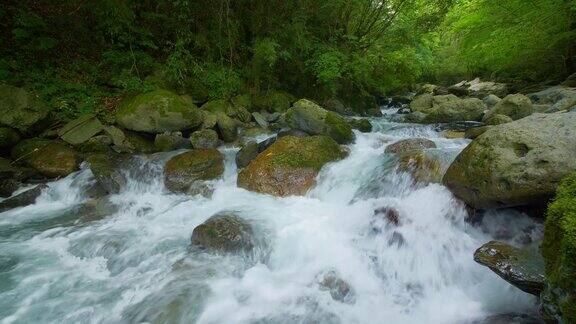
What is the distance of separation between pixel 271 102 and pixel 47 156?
21.1ft

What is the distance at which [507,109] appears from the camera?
9.32m

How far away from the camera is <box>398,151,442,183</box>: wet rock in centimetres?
532

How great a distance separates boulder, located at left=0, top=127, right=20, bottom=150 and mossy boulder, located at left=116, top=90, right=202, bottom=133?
2006 mm

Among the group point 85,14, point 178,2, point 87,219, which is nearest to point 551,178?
point 87,219

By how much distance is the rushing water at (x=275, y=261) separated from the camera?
3691mm

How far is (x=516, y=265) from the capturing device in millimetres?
3166

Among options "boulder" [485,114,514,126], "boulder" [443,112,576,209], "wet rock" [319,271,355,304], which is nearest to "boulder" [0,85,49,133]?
"wet rock" [319,271,355,304]

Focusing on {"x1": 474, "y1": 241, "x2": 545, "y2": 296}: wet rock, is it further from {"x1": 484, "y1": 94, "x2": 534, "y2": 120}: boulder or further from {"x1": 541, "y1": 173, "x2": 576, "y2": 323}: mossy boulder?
{"x1": 484, "y1": 94, "x2": 534, "y2": 120}: boulder

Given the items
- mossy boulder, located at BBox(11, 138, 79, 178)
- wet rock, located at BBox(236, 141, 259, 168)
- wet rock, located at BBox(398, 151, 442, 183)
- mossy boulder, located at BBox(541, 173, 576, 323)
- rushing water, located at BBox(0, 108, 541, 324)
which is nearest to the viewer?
mossy boulder, located at BBox(541, 173, 576, 323)

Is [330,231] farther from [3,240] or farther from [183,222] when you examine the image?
[3,240]

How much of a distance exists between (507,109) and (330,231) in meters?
6.96

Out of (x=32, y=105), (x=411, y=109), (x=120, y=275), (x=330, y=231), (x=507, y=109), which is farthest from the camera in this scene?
(x=411, y=109)

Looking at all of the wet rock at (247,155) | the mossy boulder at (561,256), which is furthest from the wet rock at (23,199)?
the mossy boulder at (561,256)

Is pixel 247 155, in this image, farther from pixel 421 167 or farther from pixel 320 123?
pixel 421 167
